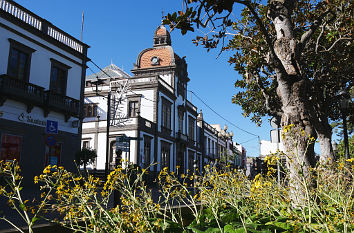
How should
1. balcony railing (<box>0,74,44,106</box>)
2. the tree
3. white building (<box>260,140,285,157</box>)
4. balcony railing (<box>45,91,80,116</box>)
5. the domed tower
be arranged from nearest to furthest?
the tree → white building (<box>260,140,285,157</box>) → balcony railing (<box>0,74,44,106</box>) → balcony railing (<box>45,91,80,116</box>) → the domed tower

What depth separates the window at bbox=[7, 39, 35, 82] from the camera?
611 inches

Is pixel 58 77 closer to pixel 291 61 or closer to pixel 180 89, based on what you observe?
pixel 291 61

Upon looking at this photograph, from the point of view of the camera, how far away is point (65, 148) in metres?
18.5

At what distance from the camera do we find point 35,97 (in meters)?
16.1

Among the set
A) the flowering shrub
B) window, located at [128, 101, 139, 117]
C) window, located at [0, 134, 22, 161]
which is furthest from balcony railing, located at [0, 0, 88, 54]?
the flowering shrub

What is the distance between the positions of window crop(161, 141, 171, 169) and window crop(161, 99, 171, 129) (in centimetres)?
198

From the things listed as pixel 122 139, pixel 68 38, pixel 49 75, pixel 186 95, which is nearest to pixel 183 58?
pixel 186 95

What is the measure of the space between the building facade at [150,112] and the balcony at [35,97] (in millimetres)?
3702

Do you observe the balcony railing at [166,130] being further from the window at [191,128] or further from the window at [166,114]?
the window at [191,128]

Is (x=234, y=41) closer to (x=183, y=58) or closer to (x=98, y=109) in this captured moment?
(x=98, y=109)

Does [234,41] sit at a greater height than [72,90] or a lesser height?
lesser

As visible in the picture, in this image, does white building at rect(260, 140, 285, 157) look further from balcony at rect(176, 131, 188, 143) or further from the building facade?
balcony at rect(176, 131, 188, 143)

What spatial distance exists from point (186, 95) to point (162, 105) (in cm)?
859

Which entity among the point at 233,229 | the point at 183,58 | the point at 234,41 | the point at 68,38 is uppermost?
the point at 183,58
